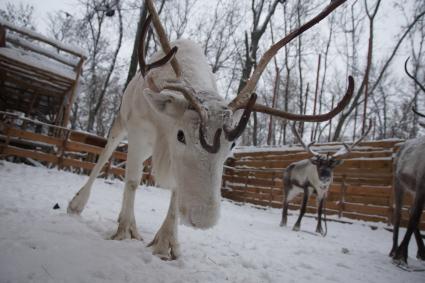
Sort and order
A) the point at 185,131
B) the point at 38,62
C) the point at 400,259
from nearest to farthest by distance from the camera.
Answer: the point at 185,131
the point at 400,259
the point at 38,62

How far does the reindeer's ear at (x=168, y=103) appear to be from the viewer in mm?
2490

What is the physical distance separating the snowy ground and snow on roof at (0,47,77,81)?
14.9 feet

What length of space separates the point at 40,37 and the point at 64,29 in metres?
17.2

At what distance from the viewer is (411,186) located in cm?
Answer: 451

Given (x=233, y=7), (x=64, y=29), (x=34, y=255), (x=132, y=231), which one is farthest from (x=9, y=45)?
(x=64, y=29)

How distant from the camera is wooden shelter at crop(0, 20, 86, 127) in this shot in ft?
26.7

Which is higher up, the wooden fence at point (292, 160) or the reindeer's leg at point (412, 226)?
the wooden fence at point (292, 160)

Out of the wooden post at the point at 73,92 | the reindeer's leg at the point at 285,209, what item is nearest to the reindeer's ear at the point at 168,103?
the reindeer's leg at the point at 285,209

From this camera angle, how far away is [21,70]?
8.50 metres

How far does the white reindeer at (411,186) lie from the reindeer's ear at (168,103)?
11.5ft

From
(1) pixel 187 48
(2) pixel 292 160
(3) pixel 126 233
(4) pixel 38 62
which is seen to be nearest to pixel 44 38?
(4) pixel 38 62

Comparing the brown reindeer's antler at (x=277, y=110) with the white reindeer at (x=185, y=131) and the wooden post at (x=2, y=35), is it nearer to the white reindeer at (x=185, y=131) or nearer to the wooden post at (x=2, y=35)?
the white reindeer at (x=185, y=131)

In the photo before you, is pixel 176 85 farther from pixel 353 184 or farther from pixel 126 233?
pixel 353 184

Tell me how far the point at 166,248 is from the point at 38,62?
775cm
